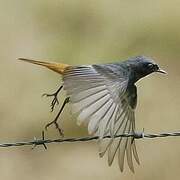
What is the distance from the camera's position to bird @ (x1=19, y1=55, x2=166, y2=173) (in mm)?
4680

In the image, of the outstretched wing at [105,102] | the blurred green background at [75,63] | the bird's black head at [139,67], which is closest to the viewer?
the outstretched wing at [105,102]

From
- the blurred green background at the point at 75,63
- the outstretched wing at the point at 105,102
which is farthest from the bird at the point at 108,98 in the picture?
the blurred green background at the point at 75,63

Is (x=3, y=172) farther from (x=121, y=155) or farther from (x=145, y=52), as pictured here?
(x=121, y=155)

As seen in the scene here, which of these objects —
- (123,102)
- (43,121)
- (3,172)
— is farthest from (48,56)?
(123,102)

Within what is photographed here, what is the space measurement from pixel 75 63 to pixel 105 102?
443cm

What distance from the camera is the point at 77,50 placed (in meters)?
9.57

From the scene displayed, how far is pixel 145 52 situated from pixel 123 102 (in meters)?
4.87

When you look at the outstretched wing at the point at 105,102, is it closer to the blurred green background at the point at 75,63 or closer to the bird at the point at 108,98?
the bird at the point at 108,98

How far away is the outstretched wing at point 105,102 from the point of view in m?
4.68

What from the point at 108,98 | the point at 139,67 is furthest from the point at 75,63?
the point at 108,98

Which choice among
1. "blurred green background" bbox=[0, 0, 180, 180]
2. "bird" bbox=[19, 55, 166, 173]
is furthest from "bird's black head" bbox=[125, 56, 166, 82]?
"blurred green background" bbox=[0, 0, 180, 180]

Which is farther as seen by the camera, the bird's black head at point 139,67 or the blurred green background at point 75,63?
the blurred green background at point 75,63

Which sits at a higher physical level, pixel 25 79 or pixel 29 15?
pixel 29 15

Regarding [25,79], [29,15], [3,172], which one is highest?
[29,15]
